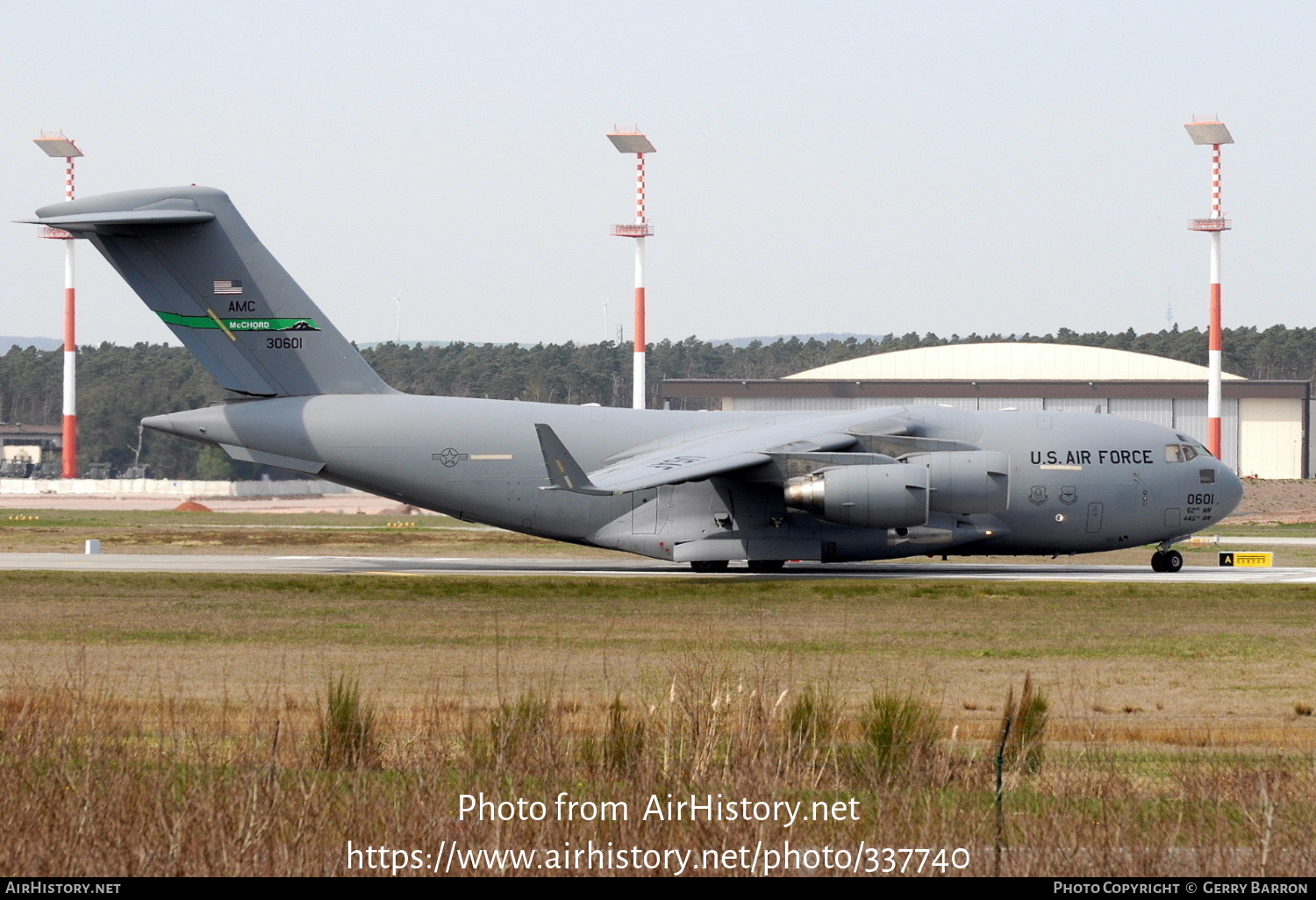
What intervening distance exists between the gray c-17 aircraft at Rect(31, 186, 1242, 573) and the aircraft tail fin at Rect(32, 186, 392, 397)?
1.3 inches

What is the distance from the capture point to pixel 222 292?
28.5 m

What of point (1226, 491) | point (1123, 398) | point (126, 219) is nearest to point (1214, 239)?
point (1123, 398)

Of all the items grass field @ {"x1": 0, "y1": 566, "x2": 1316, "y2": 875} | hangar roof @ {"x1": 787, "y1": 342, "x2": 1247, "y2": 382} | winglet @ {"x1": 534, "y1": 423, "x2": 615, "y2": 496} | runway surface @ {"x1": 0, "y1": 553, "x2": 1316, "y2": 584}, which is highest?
hangar roof @ {"x1": 787, "y1": 342, "x2": 1247, "y2": 382}

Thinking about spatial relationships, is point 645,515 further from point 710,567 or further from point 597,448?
point 710,567

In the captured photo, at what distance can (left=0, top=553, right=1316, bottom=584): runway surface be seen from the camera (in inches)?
1107

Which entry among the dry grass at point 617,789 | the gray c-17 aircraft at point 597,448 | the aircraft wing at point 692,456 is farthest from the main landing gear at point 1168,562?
the dry grass at point 617,789

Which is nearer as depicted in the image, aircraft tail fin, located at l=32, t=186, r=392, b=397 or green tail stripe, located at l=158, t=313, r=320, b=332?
aircraft tail fin, located at l=32, t=186, r=392, b=397

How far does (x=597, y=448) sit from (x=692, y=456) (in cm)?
262

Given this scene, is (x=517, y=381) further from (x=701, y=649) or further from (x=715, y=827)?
(x=715, y=827)

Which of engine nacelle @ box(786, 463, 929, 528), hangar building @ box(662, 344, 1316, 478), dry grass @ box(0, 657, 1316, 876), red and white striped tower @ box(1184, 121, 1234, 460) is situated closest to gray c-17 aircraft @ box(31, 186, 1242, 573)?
engine nacelle @ box(786, 463, 929, 528)

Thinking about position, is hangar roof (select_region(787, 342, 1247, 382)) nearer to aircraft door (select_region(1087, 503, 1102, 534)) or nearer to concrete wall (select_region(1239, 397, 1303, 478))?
concrete wall (select_region(1239, 397, 1303, 478))

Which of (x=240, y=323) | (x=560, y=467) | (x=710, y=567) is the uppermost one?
(x=240, y=323)

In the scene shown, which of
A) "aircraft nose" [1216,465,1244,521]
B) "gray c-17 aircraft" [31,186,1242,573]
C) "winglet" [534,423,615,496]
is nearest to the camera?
"winglet" [534,423,615,496]

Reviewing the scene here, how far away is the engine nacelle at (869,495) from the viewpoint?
86.5 feet
